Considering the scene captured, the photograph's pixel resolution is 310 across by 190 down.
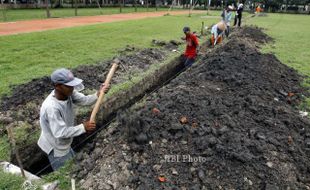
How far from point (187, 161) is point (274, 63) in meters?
6.73

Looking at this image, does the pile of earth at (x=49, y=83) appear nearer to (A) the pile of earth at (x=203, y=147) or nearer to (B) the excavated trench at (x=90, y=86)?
(B) the excavated trench at (x=90, y=86)

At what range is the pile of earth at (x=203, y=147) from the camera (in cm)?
388

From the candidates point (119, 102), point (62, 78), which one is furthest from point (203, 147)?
point (119, 102)

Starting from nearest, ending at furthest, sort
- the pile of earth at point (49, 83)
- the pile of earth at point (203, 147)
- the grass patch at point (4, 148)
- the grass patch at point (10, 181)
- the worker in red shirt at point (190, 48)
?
the grass patch at point (10, 181) < the pile of earth at point (203, 147) < the grass patch at point (4, 148) < the pile of earth at point (49, 83) < the worker in red shirt at point (190, 48)

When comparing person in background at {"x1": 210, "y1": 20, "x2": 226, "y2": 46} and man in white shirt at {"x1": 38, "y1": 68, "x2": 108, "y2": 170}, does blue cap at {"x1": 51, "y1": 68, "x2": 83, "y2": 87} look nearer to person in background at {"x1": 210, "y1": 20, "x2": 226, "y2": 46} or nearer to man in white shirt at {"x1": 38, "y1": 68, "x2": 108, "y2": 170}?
man in white shirt at {"x1": 38, "y1": 68, "x2": 108, "y2": 170}

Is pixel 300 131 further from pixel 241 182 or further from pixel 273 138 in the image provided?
pixel 241 182

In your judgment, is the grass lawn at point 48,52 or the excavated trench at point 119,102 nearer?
the excavated trench at point 119,102

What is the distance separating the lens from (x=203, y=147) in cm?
429

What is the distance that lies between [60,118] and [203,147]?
83.5 inches

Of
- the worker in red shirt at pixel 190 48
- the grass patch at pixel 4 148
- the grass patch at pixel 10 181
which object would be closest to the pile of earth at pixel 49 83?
the grass patch at pixel 4 148

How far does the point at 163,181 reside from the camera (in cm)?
381

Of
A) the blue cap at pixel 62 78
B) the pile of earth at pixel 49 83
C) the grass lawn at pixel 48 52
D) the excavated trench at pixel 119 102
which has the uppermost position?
the blue cap at pixel 62 78

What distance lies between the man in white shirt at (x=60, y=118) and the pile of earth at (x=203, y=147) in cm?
36

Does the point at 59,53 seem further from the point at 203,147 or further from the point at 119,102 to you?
the point at 203,147
